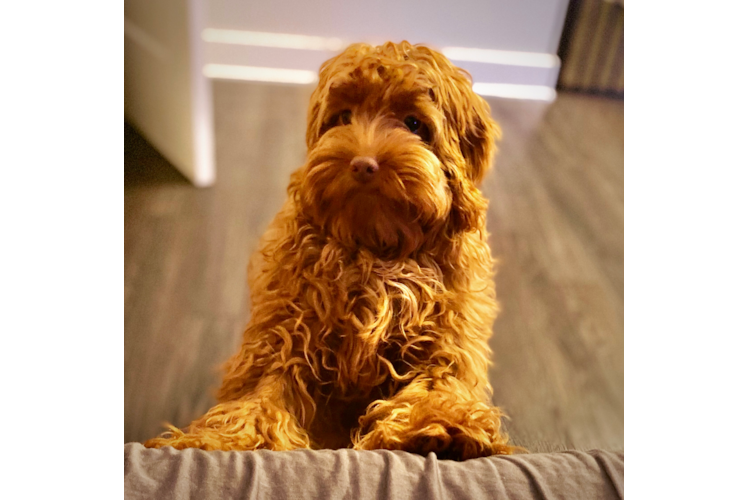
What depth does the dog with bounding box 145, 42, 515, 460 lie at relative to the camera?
90 centimetres

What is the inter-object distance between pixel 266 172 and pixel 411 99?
35 cm

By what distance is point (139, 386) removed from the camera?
104 cm

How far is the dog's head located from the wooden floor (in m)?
0.13

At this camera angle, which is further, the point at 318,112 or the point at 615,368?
the point at 615,368

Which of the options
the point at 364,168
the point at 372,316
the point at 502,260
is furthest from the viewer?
the point at 502,260

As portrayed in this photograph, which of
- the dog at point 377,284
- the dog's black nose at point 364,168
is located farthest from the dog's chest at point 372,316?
the dog's black nose at point 364,168

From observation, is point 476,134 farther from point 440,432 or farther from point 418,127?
point 440,432

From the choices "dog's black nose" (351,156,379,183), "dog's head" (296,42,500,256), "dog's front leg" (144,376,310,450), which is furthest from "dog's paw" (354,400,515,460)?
"dog's black nose" (351,156,379,183)

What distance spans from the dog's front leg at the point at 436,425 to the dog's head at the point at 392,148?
233 millimetres

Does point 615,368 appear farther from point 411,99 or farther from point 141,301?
point 141,301

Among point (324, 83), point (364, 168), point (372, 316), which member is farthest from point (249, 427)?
point (324, 83)

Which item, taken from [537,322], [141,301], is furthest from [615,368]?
[141,301]

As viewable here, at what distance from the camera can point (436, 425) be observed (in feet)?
2.98

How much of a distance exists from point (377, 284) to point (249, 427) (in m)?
0.30
